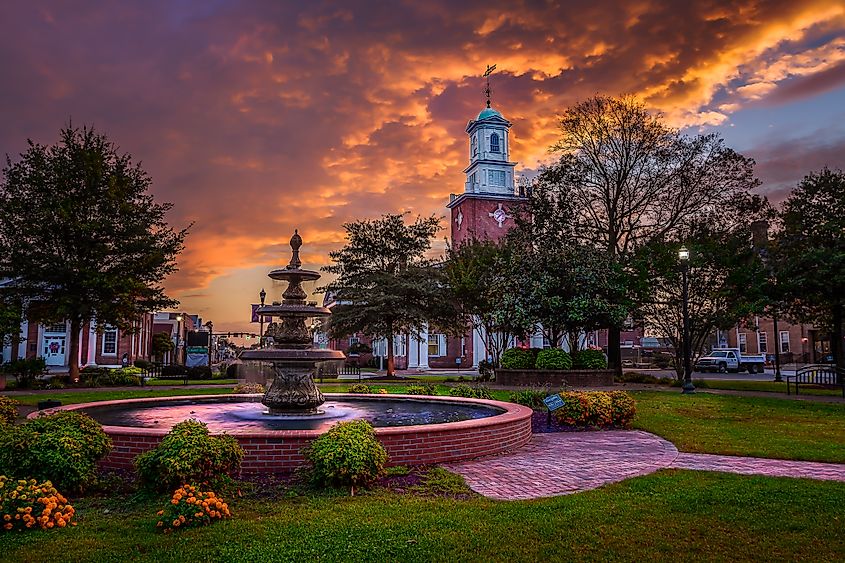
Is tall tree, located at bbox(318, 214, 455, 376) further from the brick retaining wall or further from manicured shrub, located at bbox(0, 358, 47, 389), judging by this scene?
manicured shrub, located at bbox(0, 358, 47, 389)

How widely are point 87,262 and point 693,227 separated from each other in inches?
1224

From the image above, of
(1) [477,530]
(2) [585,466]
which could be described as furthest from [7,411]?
(2) [585,466]

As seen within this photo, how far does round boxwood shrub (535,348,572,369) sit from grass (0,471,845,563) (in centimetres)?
2049

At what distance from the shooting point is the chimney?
102 ft

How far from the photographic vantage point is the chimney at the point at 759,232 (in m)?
31.2

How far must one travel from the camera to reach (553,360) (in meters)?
28.1

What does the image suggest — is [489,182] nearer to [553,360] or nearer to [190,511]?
[553,360]

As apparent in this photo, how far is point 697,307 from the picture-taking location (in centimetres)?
2978

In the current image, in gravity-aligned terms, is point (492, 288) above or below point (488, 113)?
below

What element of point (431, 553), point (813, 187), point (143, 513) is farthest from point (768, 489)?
point (813, 187)

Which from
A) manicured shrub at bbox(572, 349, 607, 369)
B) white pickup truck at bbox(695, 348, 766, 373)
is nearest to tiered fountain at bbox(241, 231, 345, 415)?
manicured shrub at bbox(572, 349, 607, 369)

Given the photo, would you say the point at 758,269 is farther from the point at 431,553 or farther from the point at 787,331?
the point at 787,331

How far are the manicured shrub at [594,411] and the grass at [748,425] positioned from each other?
0.58 m

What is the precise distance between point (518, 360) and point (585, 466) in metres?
19.9
